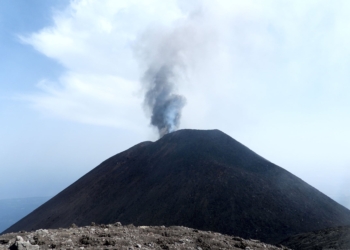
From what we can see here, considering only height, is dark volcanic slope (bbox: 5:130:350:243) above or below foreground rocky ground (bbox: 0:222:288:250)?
above

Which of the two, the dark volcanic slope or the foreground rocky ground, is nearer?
the foreground rocky ground

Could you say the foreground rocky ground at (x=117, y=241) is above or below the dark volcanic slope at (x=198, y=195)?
below

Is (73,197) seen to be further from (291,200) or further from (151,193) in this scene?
(291,200)

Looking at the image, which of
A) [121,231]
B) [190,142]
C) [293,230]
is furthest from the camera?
[190,142]

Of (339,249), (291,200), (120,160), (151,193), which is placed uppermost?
(120,160)

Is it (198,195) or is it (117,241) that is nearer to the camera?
(117,241)

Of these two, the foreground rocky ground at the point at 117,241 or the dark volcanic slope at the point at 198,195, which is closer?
the foreground rocky ground at the point at 117,241

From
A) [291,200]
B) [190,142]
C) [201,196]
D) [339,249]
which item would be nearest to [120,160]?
[190,142]

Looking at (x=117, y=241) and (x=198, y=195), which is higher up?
(x=198, y=195)
